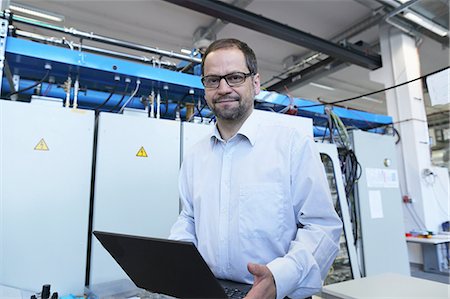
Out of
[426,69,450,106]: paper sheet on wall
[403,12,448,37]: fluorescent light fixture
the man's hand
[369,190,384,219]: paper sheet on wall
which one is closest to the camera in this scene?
the man's hand

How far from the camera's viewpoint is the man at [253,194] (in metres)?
0.88

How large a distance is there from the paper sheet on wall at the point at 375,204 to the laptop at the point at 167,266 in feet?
6.81

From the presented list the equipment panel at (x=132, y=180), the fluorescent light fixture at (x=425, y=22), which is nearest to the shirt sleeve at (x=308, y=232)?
the equipment panel at (x=132, y=180)

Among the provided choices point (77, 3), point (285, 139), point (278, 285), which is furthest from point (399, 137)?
point (77, 3)

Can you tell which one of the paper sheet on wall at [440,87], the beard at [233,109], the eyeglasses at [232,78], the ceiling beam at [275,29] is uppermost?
Answer: the ceiling beam at [275,29]

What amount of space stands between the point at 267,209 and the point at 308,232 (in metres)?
0.14

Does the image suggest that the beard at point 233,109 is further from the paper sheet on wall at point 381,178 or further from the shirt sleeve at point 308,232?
the paper sheet on wall at point 381,178

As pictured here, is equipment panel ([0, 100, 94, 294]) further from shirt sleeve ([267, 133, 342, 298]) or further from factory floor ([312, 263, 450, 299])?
factory floor ([312, 263, 450, 299])

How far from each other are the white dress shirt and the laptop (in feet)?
0.48

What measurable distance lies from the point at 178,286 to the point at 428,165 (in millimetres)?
3857

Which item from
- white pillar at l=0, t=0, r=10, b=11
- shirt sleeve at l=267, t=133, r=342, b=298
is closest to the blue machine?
white pillar at l=0, t=0, r=10, b=11

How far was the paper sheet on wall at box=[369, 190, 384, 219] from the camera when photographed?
2537 millimetres

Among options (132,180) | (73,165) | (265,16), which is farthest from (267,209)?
(265,16)

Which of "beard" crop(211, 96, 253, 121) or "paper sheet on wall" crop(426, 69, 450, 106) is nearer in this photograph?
"beard" crop(211, 96, 253, 121)
